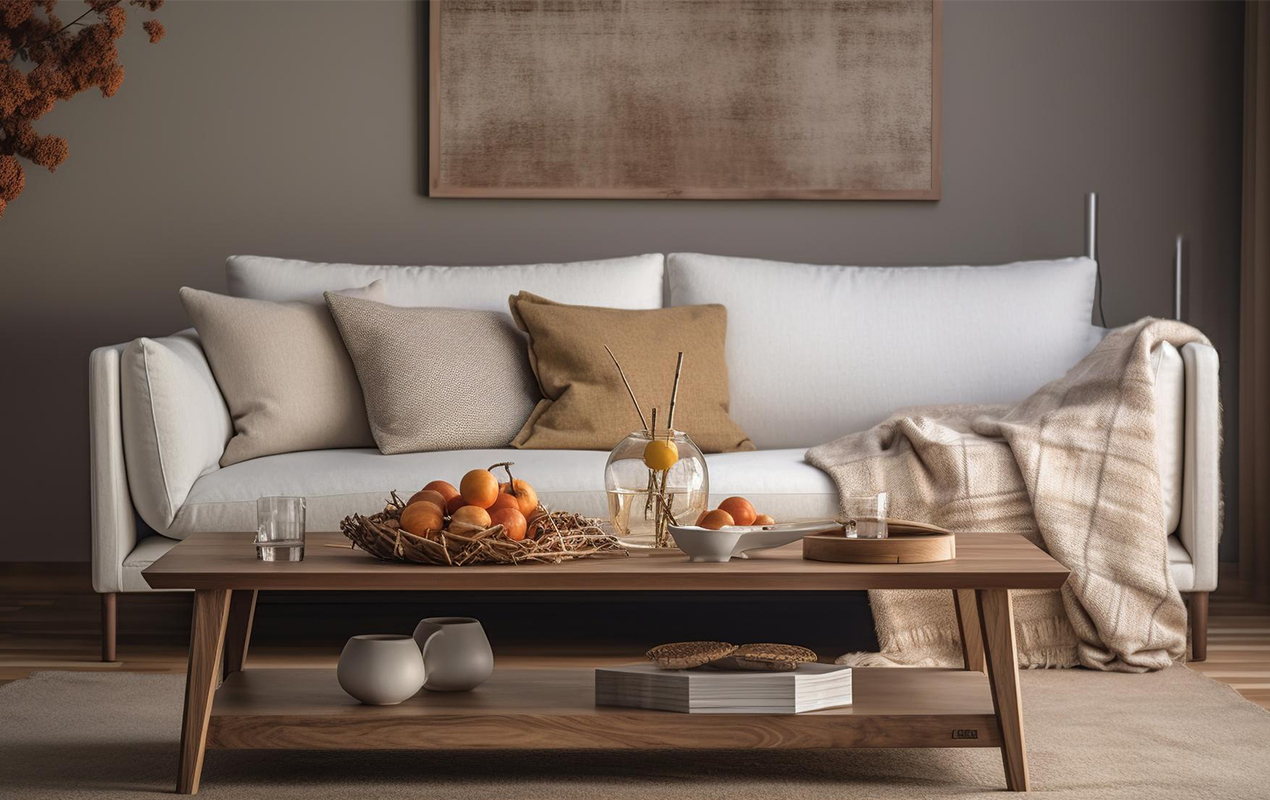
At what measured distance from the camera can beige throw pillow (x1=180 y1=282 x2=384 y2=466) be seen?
3.08 meters

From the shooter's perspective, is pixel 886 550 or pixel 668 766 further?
pixel 668 766

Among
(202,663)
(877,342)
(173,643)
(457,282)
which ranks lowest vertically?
(173,643)

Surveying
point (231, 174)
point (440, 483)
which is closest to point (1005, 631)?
point (440, 483)

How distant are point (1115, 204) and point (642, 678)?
274 centimetres

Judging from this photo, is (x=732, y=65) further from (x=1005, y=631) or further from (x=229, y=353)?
(x=1005, y=631)

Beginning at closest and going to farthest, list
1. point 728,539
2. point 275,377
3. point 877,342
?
point 728,539 → point 275,377 → point 877,342

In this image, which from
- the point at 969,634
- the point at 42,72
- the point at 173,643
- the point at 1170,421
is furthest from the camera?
the point at 42,72

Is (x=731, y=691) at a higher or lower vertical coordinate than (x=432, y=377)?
lower

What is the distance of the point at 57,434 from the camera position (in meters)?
3.93

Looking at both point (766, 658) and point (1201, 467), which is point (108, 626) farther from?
point (1201, 467)

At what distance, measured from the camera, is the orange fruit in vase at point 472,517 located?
185cm

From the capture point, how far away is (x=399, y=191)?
158 inches

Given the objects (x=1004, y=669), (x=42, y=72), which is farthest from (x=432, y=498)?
(x=42, y=72)

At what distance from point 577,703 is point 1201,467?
5.16 ft
